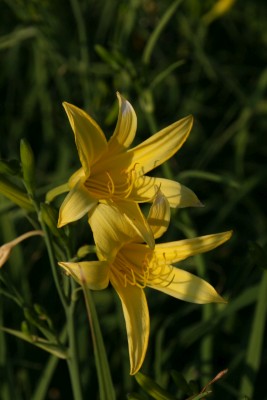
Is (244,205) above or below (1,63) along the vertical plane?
below

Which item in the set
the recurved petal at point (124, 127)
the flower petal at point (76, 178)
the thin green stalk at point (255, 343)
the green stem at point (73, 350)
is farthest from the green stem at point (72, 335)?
the thin green stalk at point (255, 343)

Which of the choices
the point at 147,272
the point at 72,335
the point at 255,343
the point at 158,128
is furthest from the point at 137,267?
the point at 158,128

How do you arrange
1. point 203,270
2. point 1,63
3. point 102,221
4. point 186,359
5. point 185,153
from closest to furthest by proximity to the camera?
point 102,221 < point 203,270 < point 186,359 < point 185,153 < point 1,63

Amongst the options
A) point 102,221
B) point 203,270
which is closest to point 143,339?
point 102,221

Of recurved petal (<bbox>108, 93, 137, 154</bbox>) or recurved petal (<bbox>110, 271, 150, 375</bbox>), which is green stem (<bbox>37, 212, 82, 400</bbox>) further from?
recurved petal (<bbox>108, 93, 137, 154</bbox>)

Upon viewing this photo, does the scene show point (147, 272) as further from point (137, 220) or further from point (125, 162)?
point (125, 162)

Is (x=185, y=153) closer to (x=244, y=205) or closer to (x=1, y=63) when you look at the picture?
(x=244, y=205)

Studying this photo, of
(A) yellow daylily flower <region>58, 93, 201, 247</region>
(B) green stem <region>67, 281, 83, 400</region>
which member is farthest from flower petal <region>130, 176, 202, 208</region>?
(B) green stem <region>67, 281, 83, 400</region>
